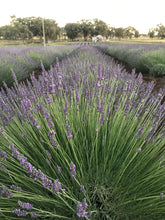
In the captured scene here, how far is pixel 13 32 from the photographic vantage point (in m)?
53.5

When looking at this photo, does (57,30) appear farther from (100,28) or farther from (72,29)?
(100,28)

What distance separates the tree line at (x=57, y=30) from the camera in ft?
180

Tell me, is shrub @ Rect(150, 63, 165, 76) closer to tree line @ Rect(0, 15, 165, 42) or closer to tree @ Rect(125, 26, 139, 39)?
tree line @ Rect(0, 15, 165, 42)

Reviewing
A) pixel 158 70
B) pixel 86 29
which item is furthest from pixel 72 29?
pixel 158 70

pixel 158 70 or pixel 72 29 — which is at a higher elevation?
pixel 72 29

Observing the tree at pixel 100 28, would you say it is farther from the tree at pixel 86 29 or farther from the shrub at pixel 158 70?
the shrub at pixel 158 70

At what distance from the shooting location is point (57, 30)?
66000mm

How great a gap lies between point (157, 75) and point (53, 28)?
61113 mm

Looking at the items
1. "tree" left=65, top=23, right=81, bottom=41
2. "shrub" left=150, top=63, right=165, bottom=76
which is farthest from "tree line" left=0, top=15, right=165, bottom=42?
"shrub" left=150, top=63, right=165, bottom=76

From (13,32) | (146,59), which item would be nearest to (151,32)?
(13,32)

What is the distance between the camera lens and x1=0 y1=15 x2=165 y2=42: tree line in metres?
54.9

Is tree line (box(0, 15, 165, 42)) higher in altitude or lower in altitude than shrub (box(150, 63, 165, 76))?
higher

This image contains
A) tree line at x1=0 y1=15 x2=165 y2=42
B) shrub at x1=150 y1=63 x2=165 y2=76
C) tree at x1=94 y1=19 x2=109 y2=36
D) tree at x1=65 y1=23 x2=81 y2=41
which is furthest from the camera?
tree at x1=94 y1=19 x2=109 y2=36

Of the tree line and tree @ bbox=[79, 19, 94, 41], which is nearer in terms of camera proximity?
the tree line
